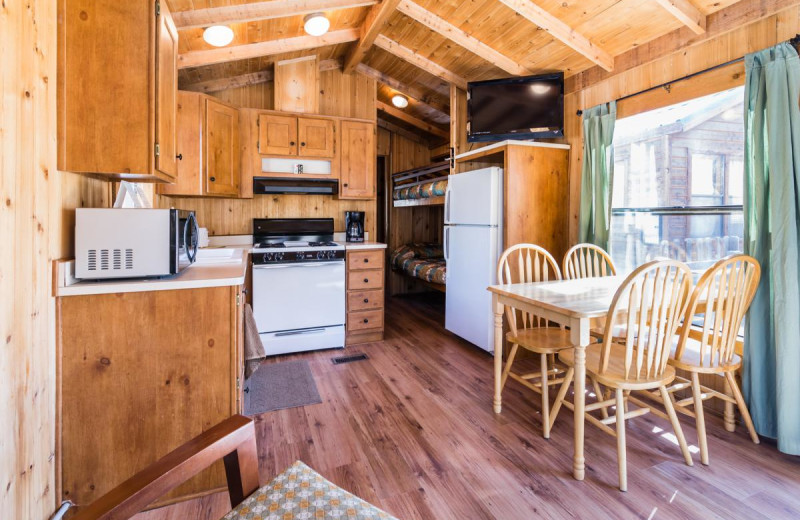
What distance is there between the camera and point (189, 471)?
0.91 metres

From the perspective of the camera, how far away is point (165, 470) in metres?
0.87

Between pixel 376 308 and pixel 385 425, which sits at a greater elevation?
pixel 376 308

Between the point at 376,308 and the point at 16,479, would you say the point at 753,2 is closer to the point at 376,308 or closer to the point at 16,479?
the point at 376,308

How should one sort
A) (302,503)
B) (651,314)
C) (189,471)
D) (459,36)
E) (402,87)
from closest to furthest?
(189,471) → (302,503) → (651,314) → (459,36) → (402,87)

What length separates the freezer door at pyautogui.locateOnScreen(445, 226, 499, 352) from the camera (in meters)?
3.44

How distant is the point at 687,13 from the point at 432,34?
Result: 1928 mm

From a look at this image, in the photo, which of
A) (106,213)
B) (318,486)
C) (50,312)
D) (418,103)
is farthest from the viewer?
(418,103)

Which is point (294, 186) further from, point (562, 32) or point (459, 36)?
point (562, 32)

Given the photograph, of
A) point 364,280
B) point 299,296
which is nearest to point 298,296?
point 299,296

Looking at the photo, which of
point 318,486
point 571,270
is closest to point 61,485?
point 318,486

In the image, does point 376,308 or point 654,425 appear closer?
point 654,425

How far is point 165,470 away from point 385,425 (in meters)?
1.64

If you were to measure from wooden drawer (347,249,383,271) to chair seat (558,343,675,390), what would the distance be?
210cm

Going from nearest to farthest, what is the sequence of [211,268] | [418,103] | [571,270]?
[211,268], [571,270], [418,103]
